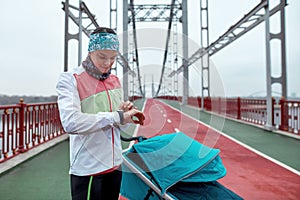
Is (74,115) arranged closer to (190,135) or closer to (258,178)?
(258,178)

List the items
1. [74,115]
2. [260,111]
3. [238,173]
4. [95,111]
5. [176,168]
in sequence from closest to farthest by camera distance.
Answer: [74,115]
[95,111]
[176,168]
[238,173]
[260,111]

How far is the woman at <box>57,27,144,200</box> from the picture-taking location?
3.03 ft

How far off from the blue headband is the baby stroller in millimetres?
747

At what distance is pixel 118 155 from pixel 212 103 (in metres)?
11.4

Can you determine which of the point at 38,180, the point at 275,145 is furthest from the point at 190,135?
the point at 38,180

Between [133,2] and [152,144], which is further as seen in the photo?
[133,2]

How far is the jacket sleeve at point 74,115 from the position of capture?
2.87 ft

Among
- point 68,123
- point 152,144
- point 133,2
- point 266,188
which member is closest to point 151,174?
point 152,144

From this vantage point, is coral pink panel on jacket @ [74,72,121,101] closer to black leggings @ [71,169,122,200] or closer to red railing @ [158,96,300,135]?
black leggings @ [71,169,122,200]

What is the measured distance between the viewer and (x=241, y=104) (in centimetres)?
930

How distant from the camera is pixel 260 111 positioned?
741 cm

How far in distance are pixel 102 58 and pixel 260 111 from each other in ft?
25.1

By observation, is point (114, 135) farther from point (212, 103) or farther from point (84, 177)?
point (212, 103)

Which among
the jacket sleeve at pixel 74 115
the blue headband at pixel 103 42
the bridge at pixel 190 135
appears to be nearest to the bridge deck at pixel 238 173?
the bridge at pixel 190 135
